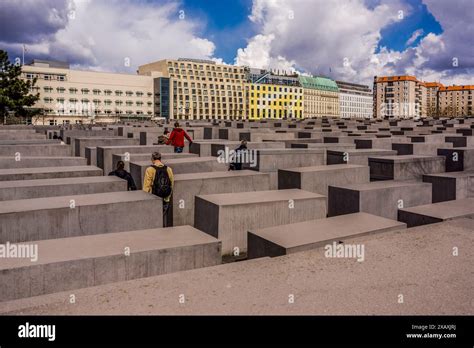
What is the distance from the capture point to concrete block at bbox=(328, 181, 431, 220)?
7133 mm

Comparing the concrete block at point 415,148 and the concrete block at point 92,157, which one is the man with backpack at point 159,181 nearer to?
the concrete block at point 92,157

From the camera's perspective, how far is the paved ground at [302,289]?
315 cm

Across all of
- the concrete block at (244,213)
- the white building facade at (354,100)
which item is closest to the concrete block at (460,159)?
the concrete block at (244,213)

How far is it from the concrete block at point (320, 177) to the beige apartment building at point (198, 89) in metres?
93.8

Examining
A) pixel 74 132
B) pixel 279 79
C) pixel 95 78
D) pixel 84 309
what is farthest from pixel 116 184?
pixel 279 79

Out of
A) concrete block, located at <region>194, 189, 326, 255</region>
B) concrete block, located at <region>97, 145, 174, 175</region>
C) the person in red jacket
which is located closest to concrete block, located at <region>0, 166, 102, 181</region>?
concrete block, located at <region>97, 145, 174, 175</region>

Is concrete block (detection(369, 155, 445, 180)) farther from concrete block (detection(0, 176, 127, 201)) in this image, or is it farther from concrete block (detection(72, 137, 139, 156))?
concrete block (detection(72, 137, 139, 156))

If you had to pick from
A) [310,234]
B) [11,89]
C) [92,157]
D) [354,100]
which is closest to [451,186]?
[310,234]

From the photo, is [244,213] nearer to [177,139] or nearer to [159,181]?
[159,181]

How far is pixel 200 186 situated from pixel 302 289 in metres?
4.92
